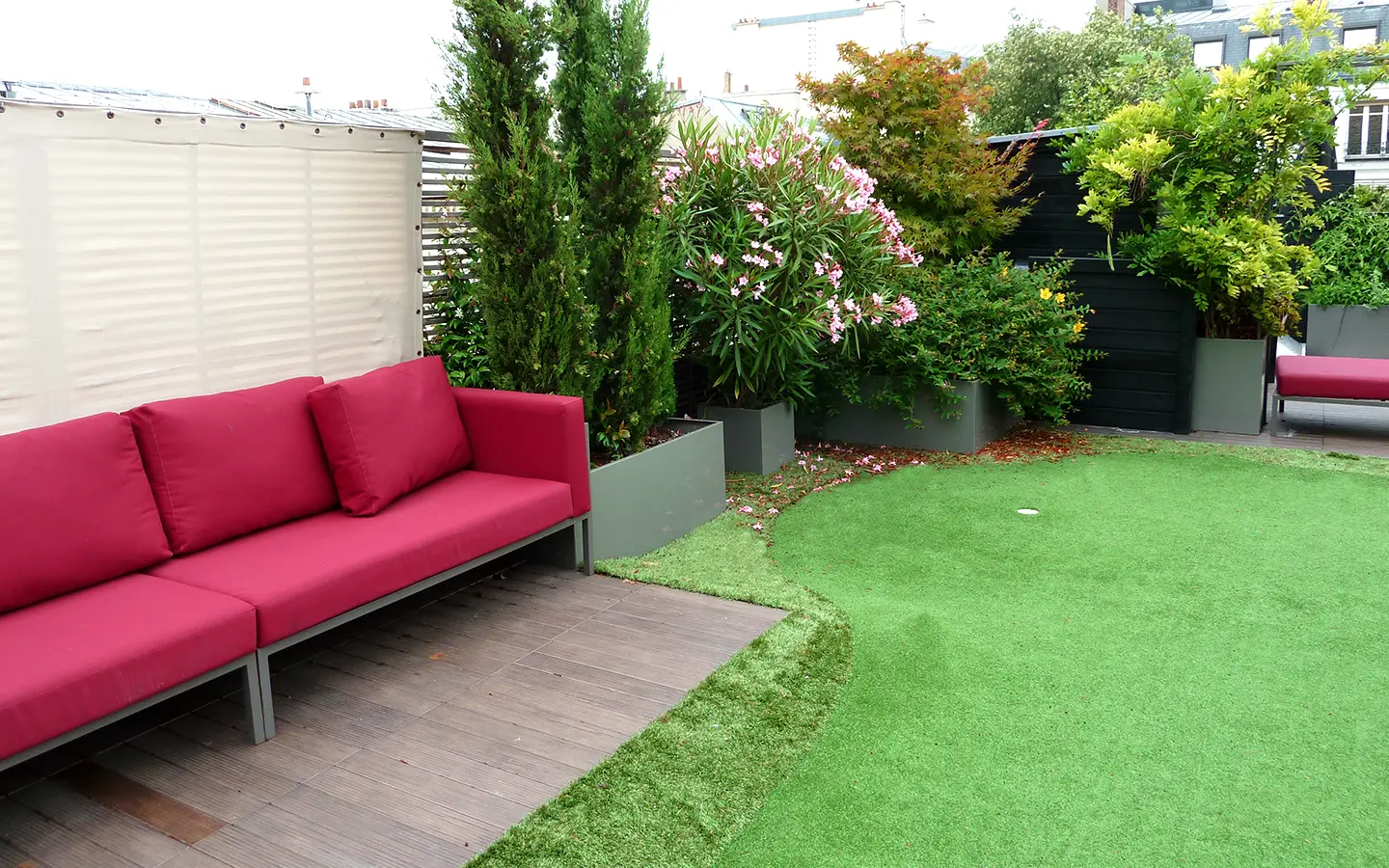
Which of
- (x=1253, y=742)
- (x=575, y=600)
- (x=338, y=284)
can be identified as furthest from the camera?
(x=338, y=284)

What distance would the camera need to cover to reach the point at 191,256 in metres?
3.63

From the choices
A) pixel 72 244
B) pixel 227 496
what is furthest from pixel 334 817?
pixel 72 244

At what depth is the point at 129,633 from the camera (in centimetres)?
256

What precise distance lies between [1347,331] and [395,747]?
8.58 metres

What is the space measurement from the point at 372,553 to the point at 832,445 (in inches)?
157

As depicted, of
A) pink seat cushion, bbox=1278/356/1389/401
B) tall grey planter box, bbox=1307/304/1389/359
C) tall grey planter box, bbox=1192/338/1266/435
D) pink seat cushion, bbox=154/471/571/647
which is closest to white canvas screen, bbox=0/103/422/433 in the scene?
pink seat cushion, bbox=154/471/571/647

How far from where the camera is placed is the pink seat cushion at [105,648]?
2303 mm

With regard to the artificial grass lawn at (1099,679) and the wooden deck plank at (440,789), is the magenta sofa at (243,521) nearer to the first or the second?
the wooden deck plank at (440,789)

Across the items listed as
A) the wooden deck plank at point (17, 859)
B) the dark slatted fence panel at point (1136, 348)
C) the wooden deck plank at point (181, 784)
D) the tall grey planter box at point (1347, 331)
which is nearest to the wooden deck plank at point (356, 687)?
the wooden deck plank at point (181, 784)

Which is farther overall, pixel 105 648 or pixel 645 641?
pixel 645 641

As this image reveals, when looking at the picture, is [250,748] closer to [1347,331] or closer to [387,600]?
[387,600]

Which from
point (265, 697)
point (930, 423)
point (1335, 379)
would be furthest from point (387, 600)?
point (1335, 379)

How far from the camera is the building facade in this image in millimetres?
28703

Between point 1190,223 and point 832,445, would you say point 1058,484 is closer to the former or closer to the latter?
point 832,445
